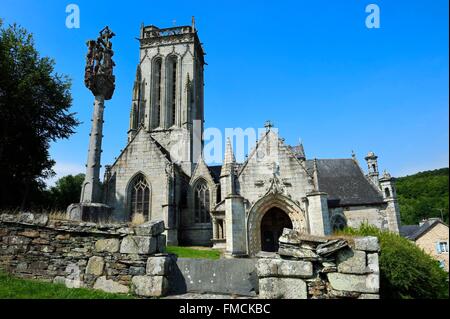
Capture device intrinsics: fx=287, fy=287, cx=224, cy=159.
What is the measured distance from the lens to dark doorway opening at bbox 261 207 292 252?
62.0ft

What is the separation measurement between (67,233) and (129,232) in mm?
1575

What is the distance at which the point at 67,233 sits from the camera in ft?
22.9

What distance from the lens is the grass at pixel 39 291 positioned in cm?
564

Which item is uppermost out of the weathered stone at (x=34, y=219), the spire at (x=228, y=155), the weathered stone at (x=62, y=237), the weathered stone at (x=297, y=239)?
the spire at (x=228, y=155)

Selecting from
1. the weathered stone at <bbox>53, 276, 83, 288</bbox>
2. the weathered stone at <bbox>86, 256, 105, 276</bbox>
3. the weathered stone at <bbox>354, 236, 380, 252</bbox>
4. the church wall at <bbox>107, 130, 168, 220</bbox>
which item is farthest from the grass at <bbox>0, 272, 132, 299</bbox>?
the church wall at <bbox>107, 130, 168, 220</bbox>

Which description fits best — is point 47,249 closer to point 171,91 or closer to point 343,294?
point 343,294

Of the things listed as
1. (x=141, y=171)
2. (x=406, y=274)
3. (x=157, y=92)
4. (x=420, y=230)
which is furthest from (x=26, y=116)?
(x=420, y=230)

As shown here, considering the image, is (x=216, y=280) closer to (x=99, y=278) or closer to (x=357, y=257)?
(x=99, y=278)

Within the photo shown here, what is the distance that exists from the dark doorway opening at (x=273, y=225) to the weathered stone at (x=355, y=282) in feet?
41.9

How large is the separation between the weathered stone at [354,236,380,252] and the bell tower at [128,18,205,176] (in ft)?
83.0

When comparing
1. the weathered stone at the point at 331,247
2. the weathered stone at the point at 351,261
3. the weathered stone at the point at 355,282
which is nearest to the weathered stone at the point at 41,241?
the weathered stone at the point at 331,247

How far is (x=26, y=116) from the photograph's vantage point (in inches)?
723

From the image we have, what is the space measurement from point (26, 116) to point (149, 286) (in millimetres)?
17222

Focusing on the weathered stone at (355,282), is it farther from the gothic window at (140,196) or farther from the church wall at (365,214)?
the gothic window at (140,196)
